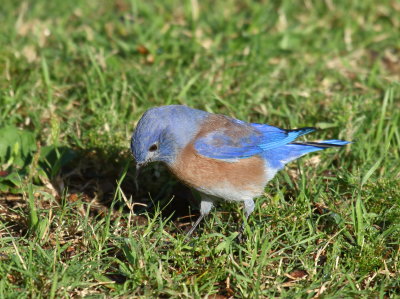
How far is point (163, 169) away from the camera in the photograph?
219 inches

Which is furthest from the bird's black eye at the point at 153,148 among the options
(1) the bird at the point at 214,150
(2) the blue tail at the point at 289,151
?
(2) the blue tail at the point at 289,151

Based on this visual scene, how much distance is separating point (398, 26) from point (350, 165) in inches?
125

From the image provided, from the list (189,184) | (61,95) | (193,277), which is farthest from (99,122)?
(193,277)

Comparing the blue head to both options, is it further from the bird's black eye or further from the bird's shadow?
the bird's shadow

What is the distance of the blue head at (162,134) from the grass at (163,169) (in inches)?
15.8

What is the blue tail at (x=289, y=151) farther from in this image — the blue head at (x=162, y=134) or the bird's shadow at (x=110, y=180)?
the bird's shadow at (x=110, y=180)

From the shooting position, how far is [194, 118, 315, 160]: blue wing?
471 centimetres

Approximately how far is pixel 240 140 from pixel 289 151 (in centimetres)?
46

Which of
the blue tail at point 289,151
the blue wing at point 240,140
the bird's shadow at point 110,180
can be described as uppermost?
the blue wing at point 240,140

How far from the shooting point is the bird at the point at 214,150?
15.0ft

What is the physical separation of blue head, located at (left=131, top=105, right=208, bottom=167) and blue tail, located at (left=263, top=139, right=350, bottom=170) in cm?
71

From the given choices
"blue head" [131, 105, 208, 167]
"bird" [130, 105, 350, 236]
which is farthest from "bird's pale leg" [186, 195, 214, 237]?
"blue head" [131, 105, 208, 167]

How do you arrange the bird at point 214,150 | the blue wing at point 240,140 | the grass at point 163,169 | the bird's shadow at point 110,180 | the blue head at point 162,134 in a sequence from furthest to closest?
1. the bird's shadow at point 110,180
2. the blue wing at point 240,140
3. the bird at point 214,150
4. the blue head at point 162,134
5. the grass at point 163,169

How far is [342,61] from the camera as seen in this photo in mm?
7086
